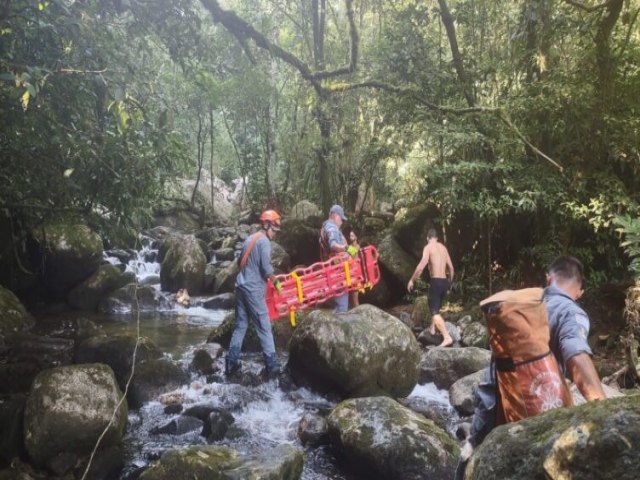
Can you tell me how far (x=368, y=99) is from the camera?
48.0 ft

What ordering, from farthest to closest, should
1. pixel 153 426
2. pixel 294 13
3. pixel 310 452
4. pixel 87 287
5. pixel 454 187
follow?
pixel 294 13
pixel 87 287
pixel 454 187
pixel 153 426
pixel 310 452

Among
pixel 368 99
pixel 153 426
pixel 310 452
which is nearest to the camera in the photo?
pixel 310 452

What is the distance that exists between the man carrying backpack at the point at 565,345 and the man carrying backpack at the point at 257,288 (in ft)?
15.4

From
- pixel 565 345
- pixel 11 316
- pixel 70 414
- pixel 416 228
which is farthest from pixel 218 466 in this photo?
pixel 416 228

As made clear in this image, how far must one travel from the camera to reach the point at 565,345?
8.19 feet

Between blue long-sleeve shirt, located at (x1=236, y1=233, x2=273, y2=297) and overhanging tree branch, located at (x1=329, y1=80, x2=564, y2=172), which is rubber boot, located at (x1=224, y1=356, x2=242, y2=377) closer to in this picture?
blue long-sleeve shirt, located at (x1=236, y1=233, x2=273, y2=297)

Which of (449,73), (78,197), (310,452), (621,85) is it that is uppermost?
(449,73)

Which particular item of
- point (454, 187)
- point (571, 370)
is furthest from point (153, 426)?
point (454, 187)

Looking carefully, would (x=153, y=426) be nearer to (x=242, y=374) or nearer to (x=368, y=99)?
(x=242, y=374)

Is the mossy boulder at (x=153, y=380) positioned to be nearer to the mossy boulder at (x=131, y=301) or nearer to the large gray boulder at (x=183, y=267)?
the mossy boulder at (x=131, y=301)

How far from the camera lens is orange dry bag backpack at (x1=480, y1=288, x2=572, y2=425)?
244 cm

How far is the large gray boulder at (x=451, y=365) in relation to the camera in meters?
7.57

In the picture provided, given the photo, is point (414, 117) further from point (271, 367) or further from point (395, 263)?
point (271, 367)

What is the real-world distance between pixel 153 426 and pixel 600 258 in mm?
7967
